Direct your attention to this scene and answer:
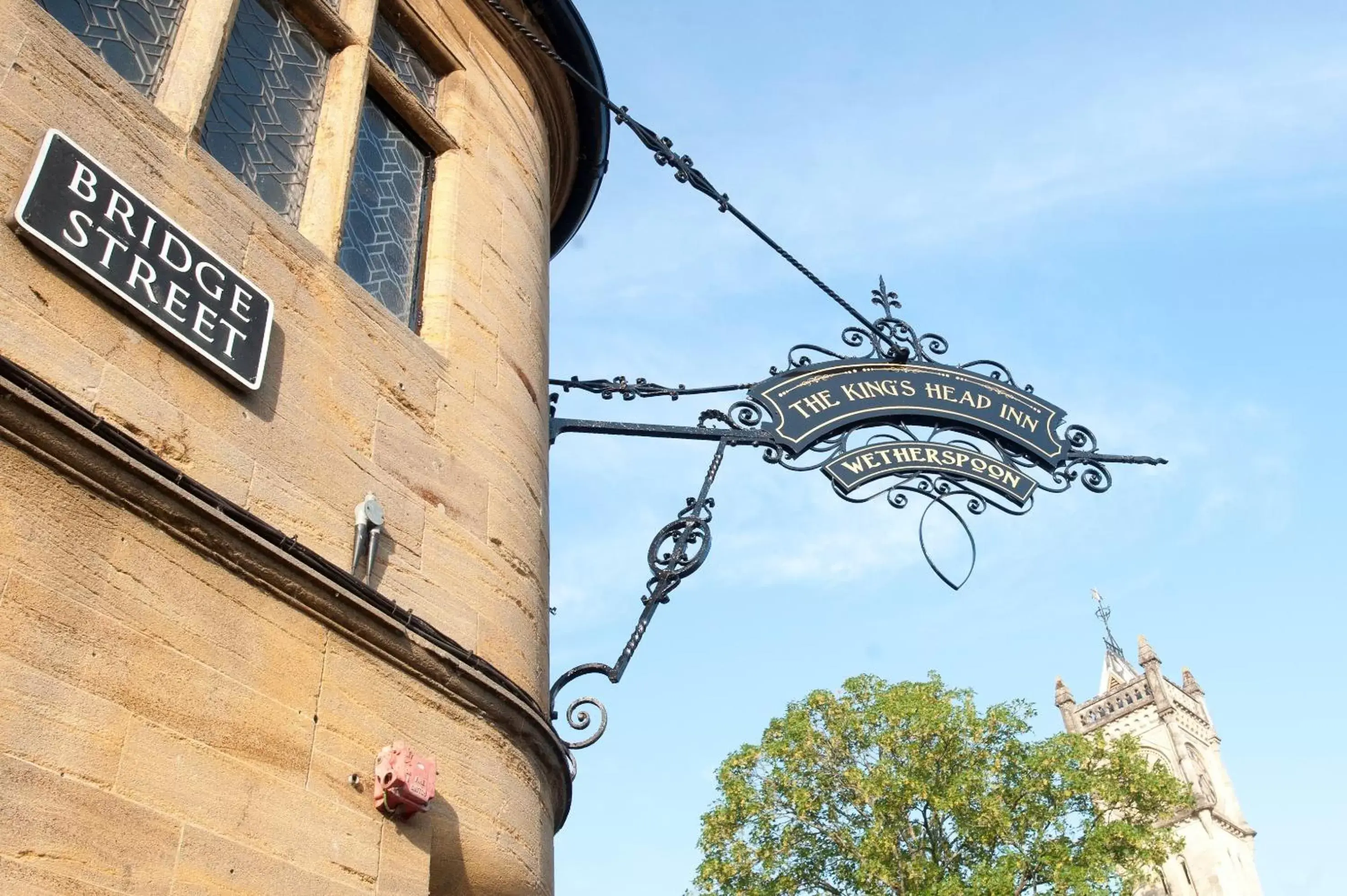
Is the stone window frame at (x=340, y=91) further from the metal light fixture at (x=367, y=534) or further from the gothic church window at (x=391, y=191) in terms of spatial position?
the metal light fixture at (x=367, y=534)

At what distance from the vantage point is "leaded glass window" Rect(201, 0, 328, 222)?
4324 mm

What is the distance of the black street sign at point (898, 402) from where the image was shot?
245 inches

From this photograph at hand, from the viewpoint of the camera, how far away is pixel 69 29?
3.80 meters

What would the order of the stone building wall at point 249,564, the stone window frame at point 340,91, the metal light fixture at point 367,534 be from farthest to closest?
the stone window frame at point 340,91 < the metal light fixture at point 367,534 < the stone building wall at point 249,564

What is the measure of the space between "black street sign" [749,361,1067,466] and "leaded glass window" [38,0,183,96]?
3.22m

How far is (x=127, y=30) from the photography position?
409 cm

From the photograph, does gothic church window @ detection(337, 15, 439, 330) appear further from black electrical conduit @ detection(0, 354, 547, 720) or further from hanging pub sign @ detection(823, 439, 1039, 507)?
hanging pub sign @ detection(823, 439, 1039, 507)

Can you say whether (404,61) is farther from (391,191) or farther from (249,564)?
(249,564)

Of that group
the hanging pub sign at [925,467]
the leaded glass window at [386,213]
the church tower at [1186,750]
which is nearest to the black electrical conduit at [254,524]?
the leaded glass window at [386,213]

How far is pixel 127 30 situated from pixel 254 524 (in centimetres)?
198

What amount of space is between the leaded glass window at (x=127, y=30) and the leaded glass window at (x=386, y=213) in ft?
2.75

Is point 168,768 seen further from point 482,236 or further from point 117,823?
point 482,236

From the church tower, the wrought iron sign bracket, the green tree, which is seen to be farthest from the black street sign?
the church tower

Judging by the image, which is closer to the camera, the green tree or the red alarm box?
the red alarm box
